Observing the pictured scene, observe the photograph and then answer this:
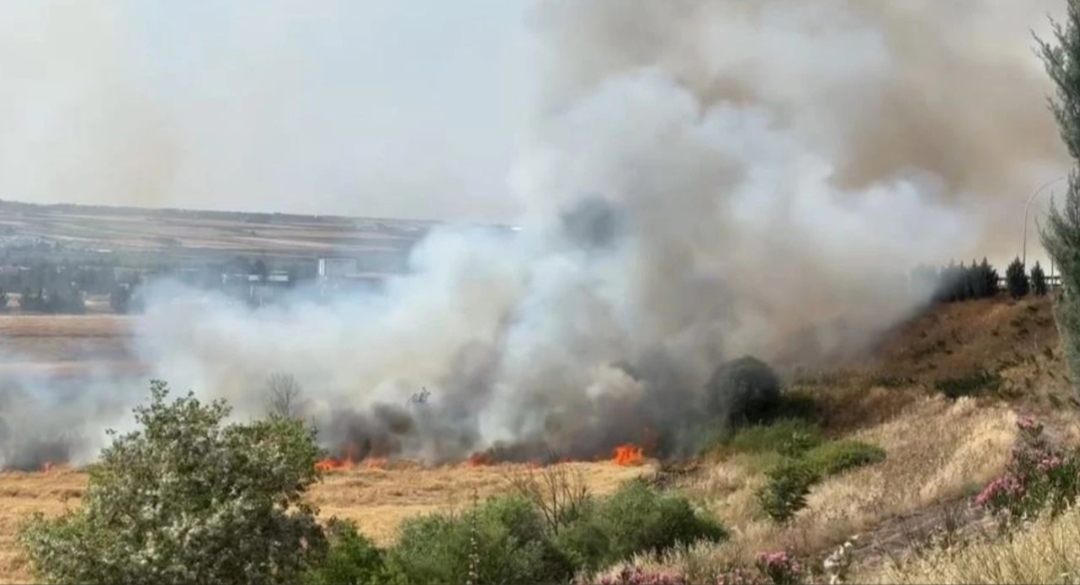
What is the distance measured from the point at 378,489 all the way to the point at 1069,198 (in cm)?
1847

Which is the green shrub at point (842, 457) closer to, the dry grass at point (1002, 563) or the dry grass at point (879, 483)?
the dry grass at point (879, 483)

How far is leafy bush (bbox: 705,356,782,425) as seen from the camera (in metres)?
34.8

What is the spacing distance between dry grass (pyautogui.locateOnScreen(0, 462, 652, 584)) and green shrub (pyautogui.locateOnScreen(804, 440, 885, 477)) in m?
4.40

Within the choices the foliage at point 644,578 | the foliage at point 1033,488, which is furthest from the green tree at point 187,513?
the foliage at point 1033,488

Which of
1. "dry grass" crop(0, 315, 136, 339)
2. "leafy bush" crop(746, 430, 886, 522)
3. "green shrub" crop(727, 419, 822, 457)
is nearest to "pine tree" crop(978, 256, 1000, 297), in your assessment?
"green shrub" crop(727, 419, 822, 457)

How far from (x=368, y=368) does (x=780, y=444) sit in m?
16.2

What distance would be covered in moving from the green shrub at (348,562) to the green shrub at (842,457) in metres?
11.9

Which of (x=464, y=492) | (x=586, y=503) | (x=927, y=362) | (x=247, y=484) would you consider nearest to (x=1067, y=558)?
(x=247, y=484)

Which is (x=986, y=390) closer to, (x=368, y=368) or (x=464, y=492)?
(x=464, y=492)

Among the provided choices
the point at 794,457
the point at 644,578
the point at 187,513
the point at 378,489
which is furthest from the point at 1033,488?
the point at 378,489

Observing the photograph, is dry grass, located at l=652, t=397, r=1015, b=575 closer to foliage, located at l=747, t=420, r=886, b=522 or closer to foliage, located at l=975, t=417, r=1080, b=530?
foliage, located at l=747, t=420, r=886, b=522

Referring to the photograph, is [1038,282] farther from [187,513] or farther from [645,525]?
[187,513]

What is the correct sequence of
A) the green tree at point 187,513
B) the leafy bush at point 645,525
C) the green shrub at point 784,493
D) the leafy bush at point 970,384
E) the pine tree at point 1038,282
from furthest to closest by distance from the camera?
the pine tree at point 1038,282, the leafy bush at point 970,384, the green shrub at point 784,493, the leafy bush at point 645,525, the green tree at point 187,513

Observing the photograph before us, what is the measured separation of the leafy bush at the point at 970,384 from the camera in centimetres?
3122
